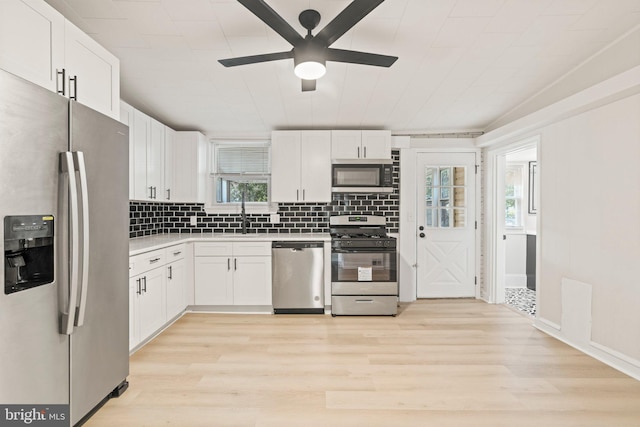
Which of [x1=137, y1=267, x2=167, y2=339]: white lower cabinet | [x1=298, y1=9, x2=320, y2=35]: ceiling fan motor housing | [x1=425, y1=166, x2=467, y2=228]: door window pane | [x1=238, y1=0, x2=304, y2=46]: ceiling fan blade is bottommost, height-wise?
[x1=137, y1=267, x2=167, y2=339]: white lower cabinet

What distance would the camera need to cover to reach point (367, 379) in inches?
93.6

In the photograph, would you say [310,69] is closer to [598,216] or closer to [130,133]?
[130,133]

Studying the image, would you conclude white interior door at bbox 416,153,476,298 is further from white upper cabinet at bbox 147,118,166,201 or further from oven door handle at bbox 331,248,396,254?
white upper cabinet at bbox 147,118,166,201

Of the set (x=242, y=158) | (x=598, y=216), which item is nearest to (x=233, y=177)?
(x=242, y=158)

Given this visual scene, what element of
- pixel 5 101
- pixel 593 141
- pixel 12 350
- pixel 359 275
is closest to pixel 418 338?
pixel 359 275

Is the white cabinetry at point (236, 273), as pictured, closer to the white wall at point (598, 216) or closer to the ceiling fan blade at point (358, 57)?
the ceiling fan blade at point (358, 57)

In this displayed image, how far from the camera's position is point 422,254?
4520 mm

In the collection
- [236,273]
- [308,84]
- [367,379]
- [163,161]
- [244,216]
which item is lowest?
[367,379]

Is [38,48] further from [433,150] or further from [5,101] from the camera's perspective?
[433,150]

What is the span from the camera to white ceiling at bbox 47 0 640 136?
6.86ft

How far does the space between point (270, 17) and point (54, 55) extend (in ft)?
3.70

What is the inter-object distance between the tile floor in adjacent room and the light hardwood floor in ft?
2.26

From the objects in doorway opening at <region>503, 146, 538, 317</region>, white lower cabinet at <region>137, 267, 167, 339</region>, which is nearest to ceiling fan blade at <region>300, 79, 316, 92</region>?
white lower cabinet at <region>137, 267, 167, 339</region>

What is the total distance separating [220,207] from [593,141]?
4.00 meters
